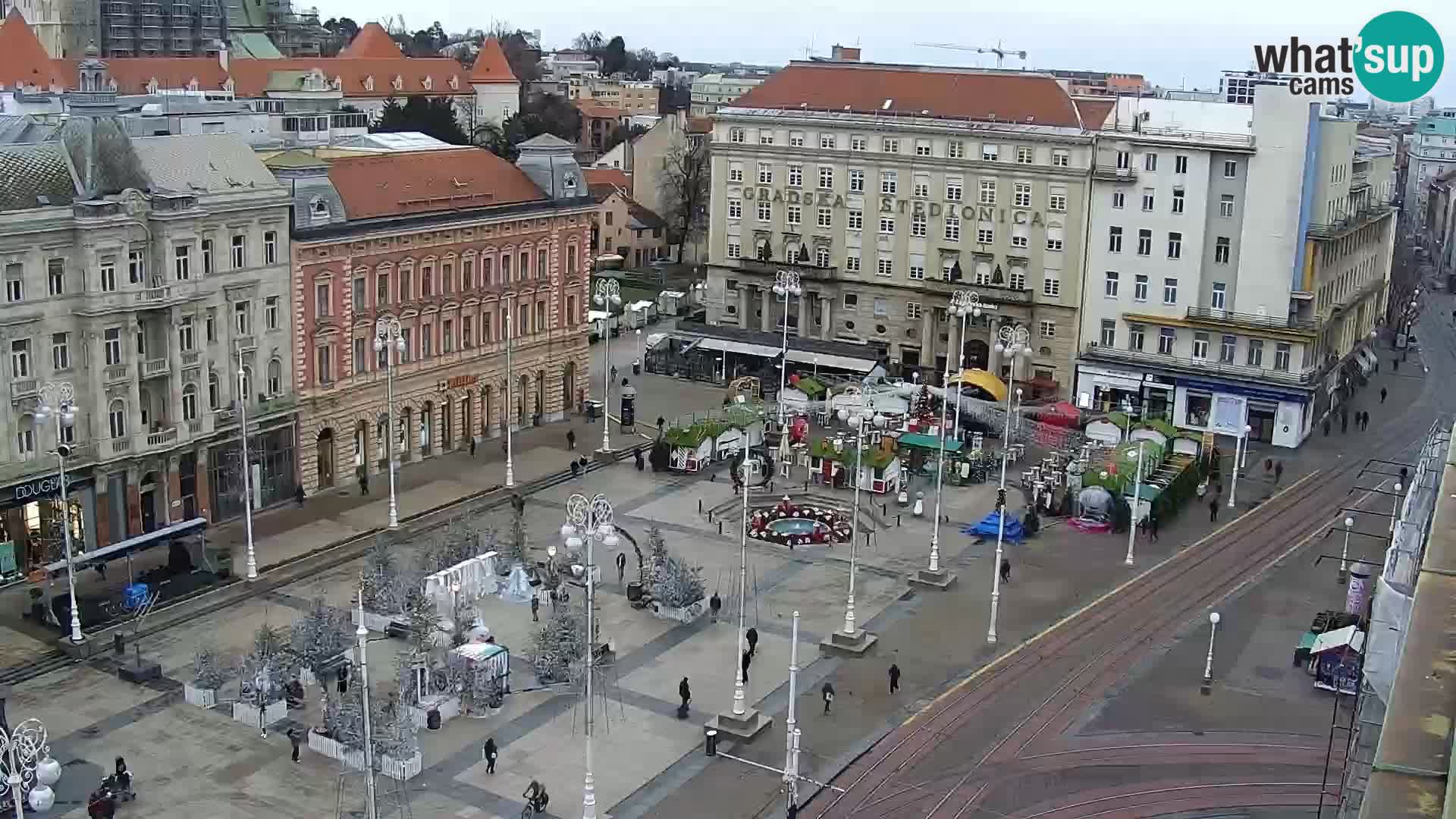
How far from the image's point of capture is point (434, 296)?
7175 centimetres

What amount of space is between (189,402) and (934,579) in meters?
30.9

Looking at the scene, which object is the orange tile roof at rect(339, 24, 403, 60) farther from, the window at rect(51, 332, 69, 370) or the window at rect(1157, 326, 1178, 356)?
the window at rect(51, 332, 69, 370)

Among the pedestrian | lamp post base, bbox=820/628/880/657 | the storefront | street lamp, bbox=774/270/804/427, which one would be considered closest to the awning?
the storefront

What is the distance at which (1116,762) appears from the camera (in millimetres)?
42688

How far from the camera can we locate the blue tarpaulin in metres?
64.3

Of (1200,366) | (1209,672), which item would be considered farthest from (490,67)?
(1209,672)

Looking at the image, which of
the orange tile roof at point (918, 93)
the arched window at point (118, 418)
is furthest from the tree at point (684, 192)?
the arched window at point (118, 418)

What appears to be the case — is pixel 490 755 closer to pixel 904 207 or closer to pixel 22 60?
pixel 904 207

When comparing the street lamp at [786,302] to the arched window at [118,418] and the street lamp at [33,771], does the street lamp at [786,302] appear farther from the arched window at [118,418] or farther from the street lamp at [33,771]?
the street lamp at [33,771]

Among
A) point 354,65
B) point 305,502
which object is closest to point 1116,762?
point 305,502

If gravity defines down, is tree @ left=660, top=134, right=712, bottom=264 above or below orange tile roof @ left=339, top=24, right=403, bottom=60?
below

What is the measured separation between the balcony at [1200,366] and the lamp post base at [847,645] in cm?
3926

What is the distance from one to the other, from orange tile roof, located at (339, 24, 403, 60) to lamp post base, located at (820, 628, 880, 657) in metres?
148

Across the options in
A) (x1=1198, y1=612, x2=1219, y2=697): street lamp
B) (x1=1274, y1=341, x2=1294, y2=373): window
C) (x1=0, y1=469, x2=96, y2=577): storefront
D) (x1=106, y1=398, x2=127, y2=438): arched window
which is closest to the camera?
(x1=1198, y1=612, x2=1219, y2=697): street lamp
